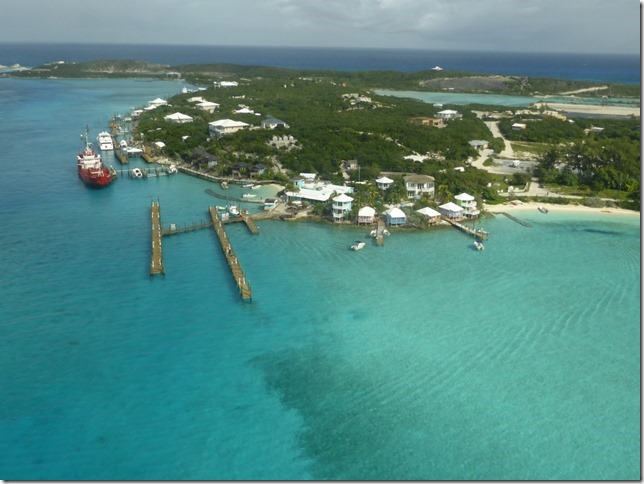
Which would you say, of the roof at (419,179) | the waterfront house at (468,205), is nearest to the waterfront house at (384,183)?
the roof at (419,179)

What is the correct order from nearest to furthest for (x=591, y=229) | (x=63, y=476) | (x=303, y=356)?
(x=63, y=476) < (x=303, y=356) < (x=591, y=229)

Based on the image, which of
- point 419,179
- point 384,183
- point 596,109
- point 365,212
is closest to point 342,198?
point 365,212

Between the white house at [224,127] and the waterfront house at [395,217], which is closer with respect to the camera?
the waterfront house at [395,217]

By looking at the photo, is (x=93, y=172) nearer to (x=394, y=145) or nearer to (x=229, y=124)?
(x=229, y=124)

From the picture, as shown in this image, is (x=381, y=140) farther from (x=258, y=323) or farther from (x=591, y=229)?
(x=258, y=323)

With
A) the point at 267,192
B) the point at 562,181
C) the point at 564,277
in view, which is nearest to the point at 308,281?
the point at 564,277

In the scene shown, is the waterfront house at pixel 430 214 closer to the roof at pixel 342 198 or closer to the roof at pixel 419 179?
the roof at pixel 419 179
